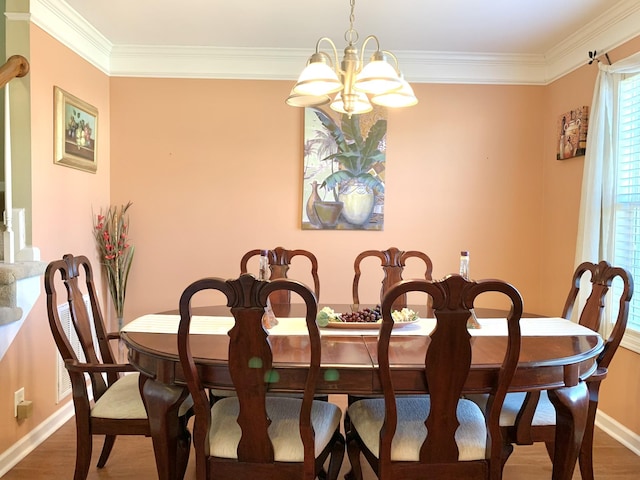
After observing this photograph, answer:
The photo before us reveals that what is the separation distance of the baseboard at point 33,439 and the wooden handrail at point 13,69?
186cm

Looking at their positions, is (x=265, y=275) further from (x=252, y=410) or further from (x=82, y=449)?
(x=82, y=449)

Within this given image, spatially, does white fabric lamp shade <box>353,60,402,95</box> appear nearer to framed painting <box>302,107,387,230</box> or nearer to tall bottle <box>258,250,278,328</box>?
tall bottle <box>258,250,278,328</box>

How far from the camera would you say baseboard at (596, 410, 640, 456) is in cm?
262

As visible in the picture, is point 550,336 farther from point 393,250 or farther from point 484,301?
point 484,301

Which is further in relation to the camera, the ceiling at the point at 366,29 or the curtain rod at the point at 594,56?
the curtain rod at the point at 594,56

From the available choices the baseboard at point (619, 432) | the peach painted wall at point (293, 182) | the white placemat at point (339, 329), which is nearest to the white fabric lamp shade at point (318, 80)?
the white placemat at point (339, 329)

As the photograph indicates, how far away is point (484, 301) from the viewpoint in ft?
12.2

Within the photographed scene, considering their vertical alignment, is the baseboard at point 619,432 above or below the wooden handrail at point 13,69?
below

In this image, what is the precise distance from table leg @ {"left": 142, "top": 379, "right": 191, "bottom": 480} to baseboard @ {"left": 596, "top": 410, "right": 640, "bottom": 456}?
8.13 ft

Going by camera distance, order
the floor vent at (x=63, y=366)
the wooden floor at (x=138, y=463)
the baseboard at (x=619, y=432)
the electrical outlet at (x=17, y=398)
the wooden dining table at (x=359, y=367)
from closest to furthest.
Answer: the wooden dining table at (x=359, y=367)
the wooden floor at (x=138, y=463)
the electrical outlet at (x=17, y=398)
the baseboard at (x=619, y=432)
the floor vent at (x=63, y=366)

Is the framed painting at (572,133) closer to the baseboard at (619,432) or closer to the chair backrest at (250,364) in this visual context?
the baseboard at (619,432)

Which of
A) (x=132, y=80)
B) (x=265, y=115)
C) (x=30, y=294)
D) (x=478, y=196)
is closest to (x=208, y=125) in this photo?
(x=265, y=115)

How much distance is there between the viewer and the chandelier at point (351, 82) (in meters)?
1.93

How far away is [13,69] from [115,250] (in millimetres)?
1385
